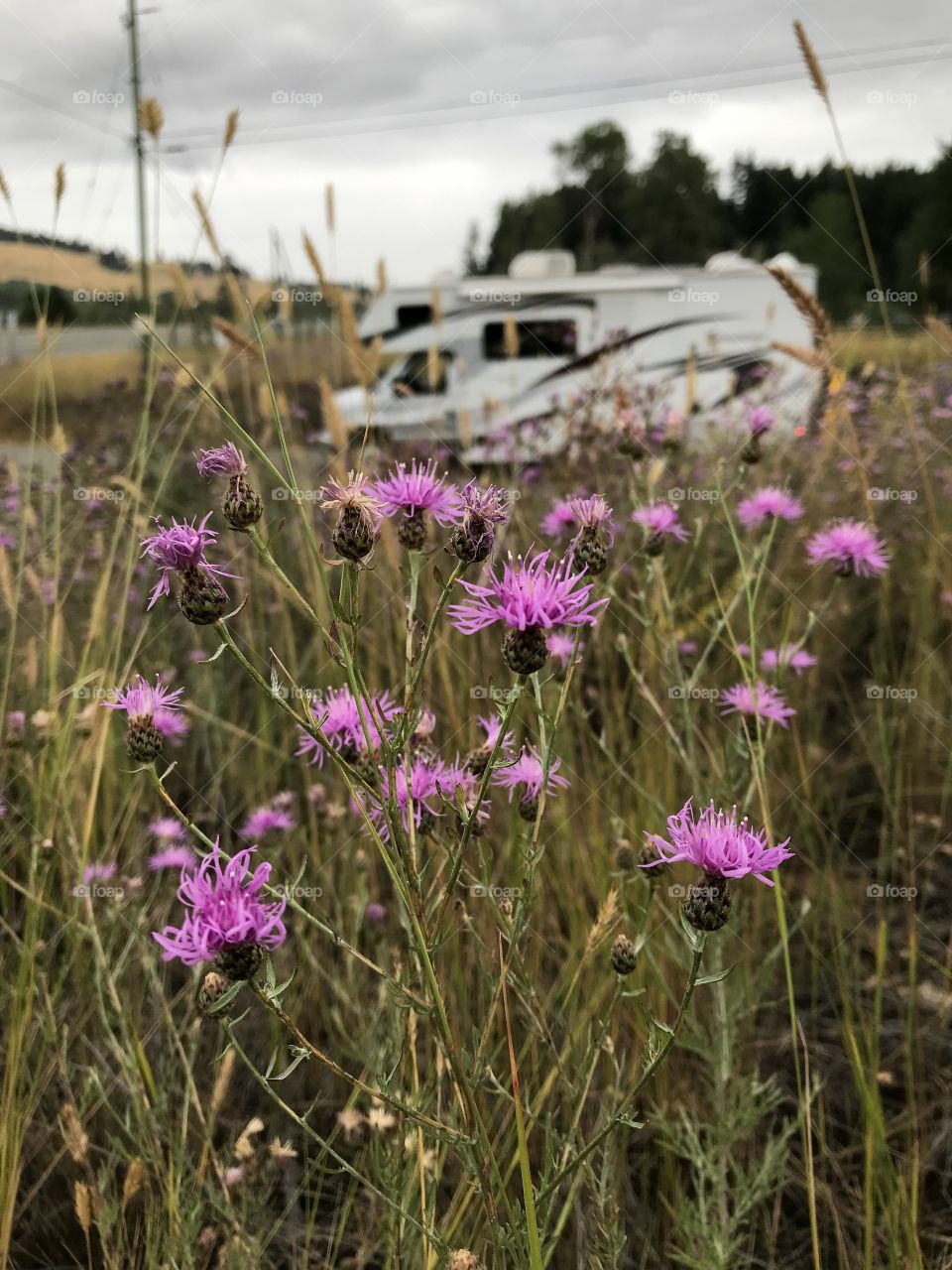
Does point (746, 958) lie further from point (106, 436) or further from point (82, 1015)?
point (106, 436)

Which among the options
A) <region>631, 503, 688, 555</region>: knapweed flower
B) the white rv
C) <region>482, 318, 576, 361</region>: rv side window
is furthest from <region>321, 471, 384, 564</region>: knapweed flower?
<region>482, 318, 576, 361</region>: rv side window

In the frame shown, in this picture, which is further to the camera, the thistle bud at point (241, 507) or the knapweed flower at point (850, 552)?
the knapweed flower at point (850, 552)

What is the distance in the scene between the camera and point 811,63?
2.09 meters

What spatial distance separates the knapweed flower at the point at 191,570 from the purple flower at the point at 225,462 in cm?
7

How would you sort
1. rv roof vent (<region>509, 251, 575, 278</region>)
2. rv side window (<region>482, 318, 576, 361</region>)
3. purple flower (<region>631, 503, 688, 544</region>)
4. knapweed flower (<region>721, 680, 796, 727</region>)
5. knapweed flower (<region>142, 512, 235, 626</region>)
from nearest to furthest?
knapweed flower (<region>142, 512, 235, 626</region>) → knapweed flower (<region>721, 680, 796, 727</region>) → purple flower (<region>631, 503, 688, 544</region>) → rv side window (<region>482, 318, 576, 361</region>) → rv roof vent (<region>509, 251, 575, 278</region>)

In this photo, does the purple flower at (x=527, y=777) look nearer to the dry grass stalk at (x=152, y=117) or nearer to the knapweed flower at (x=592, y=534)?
the knapweed flower at (x=592, y=534)

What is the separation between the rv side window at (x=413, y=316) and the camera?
12.8 m

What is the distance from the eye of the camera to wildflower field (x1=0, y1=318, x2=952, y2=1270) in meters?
0.96

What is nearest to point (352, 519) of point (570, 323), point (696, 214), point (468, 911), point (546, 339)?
point (468, 911)

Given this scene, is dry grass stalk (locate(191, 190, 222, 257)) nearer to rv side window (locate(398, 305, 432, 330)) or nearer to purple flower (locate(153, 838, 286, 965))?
purple flower (locate(153, 838, 286, 965))

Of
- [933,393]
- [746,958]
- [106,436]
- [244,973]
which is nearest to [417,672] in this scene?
[244,973]

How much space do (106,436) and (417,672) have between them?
4814 millimetres

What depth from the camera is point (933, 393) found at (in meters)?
5.44

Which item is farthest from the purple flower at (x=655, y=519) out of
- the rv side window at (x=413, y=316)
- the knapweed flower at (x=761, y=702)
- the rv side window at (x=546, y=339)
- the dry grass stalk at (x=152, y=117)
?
the rv side window at (x=413, y=316)
